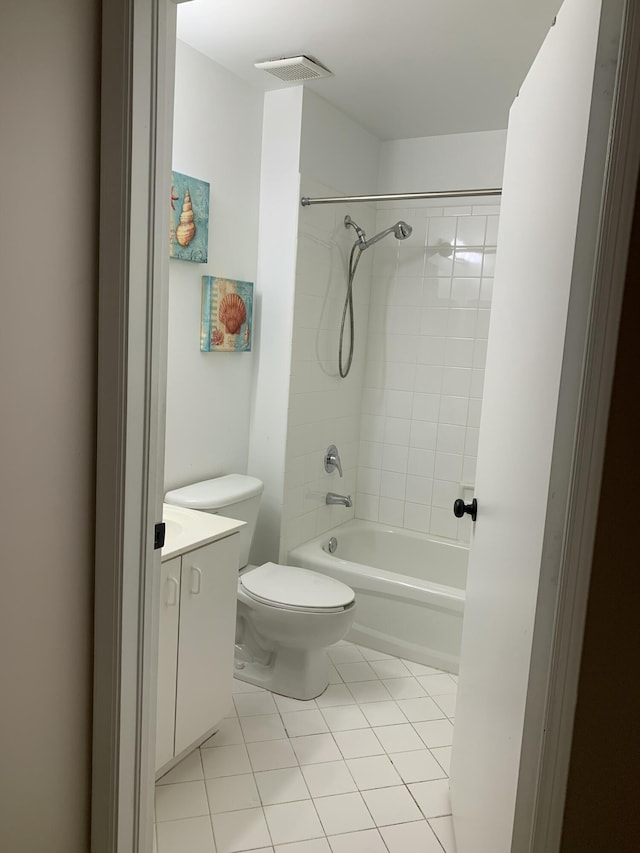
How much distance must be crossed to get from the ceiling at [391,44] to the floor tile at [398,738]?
244 cm

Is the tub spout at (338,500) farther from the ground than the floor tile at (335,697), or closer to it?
farther from the ground

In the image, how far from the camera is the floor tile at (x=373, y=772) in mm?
2021

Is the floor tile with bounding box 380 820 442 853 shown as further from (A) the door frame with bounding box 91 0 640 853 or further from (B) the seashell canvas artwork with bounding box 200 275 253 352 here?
(B) the seashell canvas artwork with bounding box 200 275 253 352

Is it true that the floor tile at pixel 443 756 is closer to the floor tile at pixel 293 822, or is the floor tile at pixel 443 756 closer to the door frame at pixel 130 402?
the floor tile at pixel 293 822

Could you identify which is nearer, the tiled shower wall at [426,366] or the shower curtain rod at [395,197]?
the shower curtain rod at [395,197]

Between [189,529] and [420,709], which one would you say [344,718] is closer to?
[420,709]

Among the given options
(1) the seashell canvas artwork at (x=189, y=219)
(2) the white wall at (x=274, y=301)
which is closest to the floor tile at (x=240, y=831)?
(2) the white wall at (x=274, y=301)

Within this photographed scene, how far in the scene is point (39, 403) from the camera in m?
1.17

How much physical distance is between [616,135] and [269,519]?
236cm

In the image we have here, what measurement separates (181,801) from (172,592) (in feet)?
2.10

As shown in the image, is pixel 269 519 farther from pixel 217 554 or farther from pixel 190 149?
pixel 190 149

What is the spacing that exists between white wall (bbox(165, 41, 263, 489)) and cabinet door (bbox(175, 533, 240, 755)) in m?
0.59

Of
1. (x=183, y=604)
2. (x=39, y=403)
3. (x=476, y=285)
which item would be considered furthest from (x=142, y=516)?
(x=476, y=285)

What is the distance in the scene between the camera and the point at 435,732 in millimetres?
2324
